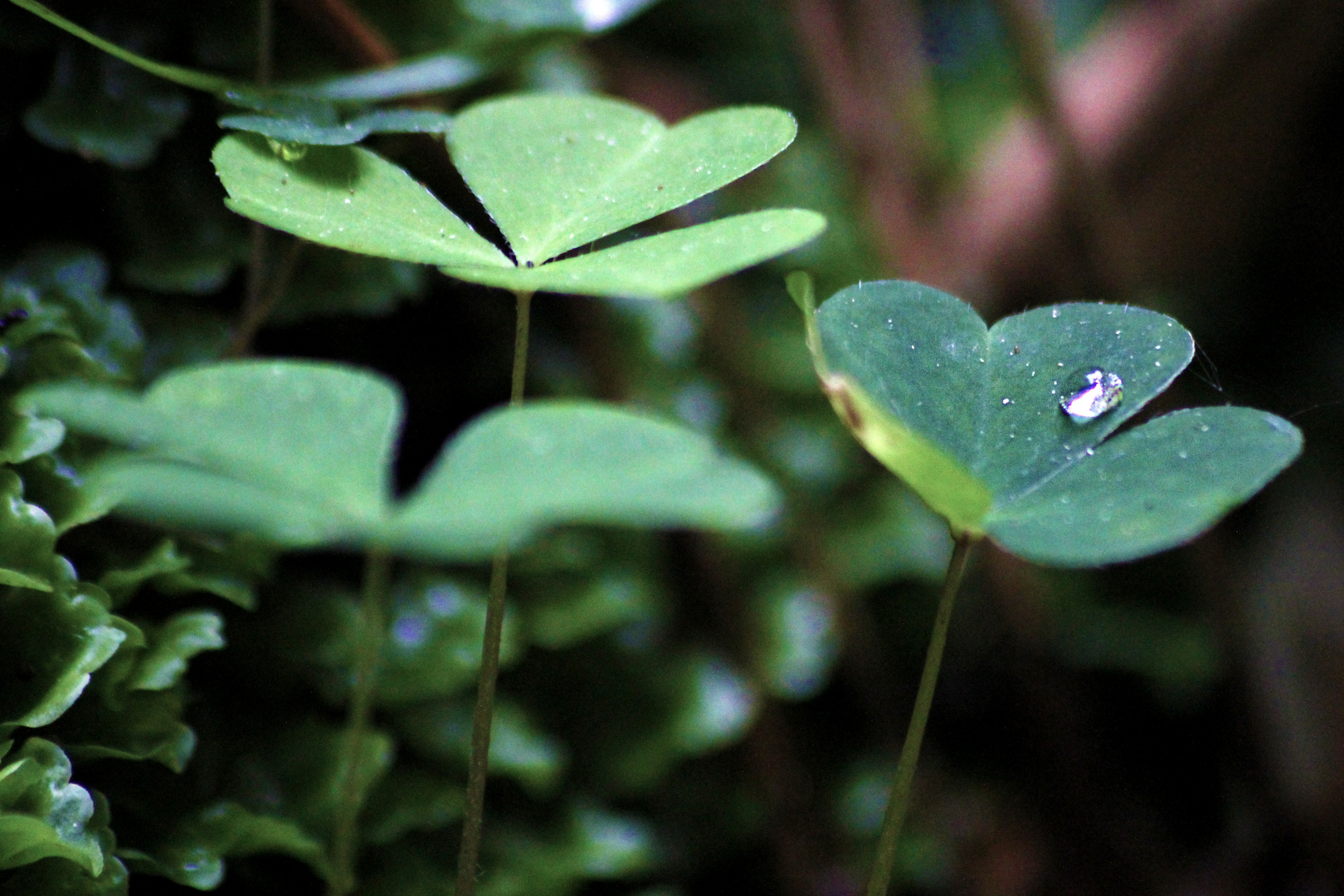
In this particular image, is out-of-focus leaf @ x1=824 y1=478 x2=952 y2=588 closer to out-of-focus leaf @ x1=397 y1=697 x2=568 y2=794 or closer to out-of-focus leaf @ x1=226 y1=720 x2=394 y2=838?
out-of-focus leaf @ x1=397 y1=697 x2=568 y2=794

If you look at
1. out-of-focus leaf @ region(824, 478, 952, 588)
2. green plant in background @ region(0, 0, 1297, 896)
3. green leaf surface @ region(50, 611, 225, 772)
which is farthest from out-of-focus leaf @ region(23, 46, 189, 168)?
out-of-focus leaf @ region(824, 478, 952, 588)

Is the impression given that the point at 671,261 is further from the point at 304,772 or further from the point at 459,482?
the point at 304,772

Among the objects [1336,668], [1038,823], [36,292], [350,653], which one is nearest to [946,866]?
[1038,823]

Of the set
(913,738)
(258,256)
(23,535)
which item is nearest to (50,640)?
(23,535)

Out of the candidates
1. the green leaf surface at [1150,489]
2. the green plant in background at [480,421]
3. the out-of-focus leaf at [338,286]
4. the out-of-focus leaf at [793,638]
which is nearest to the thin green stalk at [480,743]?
the green plant in background at [480,421]

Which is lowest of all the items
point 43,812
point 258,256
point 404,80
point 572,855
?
point 572,855
